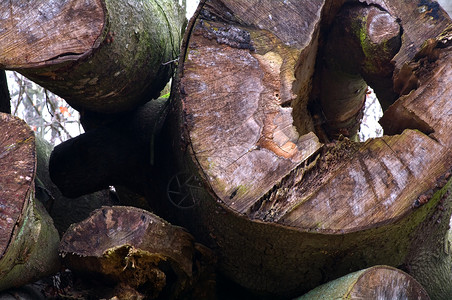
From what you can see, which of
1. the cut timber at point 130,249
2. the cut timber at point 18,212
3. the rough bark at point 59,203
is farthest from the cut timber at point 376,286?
the rough bark at point 59,203

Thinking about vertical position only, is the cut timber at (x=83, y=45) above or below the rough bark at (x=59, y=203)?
above

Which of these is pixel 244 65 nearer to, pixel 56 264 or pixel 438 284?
pixel 56 264

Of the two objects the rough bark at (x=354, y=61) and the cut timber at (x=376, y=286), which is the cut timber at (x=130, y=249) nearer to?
the cut timber at (x=376, y=286)

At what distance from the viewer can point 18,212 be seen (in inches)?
50.8

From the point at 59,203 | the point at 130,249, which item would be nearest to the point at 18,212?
the point at 130,249

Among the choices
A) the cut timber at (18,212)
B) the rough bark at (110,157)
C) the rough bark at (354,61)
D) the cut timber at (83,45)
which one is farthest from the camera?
the rough bark at (110,157)

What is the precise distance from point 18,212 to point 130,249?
0.31m

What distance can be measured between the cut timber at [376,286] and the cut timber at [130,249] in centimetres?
43

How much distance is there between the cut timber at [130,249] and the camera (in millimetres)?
1437

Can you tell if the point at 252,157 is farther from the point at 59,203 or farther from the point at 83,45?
the point at 59,203

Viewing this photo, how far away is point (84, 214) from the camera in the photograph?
2227mm

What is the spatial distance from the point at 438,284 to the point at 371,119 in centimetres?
559

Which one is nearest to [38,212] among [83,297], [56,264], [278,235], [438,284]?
[56,264]

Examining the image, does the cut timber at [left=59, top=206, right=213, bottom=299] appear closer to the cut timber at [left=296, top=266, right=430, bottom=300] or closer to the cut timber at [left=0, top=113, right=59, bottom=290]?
the cut timber at [left=0, top=113, right=59, bottom=290]
